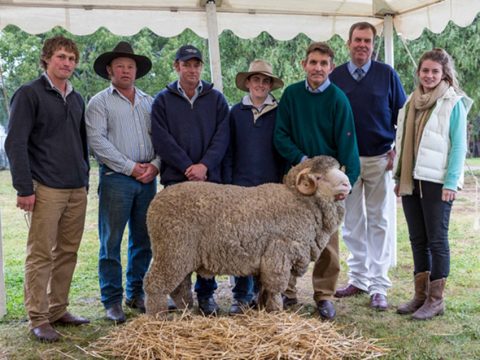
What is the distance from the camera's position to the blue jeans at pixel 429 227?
4.38 m

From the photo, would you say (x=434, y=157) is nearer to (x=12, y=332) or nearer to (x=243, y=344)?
(x=243, y=344)

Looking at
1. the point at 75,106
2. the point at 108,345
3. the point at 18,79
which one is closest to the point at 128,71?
the point at 75,106

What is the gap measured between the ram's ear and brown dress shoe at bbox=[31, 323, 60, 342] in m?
2.28

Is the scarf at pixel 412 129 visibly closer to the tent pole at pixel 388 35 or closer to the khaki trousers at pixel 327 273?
the khaki trousers at pixel 327 273

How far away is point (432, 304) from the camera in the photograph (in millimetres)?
4625

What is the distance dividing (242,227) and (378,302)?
76.0 inches

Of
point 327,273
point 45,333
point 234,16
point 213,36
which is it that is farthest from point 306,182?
point 234,16

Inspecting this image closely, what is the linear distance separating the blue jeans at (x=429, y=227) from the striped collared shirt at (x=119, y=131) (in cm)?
228

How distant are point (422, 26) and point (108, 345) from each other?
4837 mm

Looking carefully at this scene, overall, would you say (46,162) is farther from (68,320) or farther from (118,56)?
(68,320)

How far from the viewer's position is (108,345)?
12.6 ft

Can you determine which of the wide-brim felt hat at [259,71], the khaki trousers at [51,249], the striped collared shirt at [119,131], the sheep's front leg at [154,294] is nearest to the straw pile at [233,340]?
the sheep's front leg at [154,294]

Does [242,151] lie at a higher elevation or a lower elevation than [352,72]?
lower

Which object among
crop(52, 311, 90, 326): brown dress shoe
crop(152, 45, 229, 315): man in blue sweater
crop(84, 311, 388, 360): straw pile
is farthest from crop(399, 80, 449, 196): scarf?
crop(52, 311, 90, 326): brown dress shoe
